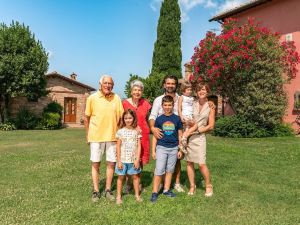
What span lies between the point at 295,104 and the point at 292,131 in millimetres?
1423

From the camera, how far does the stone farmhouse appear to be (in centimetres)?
2808

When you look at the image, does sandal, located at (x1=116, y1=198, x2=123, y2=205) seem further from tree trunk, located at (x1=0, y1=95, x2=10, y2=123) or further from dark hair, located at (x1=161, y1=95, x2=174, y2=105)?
tree trunk, located at (x1=0, y1=95, x2=10, y2=123)

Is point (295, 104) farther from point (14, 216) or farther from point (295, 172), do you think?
point (14, 216)

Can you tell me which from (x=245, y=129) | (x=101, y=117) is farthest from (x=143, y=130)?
(x=245, y=129)

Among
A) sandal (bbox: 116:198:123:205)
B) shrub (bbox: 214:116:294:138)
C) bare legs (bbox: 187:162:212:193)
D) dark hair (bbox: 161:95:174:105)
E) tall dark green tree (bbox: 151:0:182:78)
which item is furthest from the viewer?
tall dark green tree (bbox: 151:0:182:78)

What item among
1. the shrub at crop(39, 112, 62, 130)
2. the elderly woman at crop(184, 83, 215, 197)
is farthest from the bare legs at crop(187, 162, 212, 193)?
the shrub at crop(39, 112, 62, 130)

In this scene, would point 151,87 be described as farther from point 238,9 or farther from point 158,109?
point 158,109

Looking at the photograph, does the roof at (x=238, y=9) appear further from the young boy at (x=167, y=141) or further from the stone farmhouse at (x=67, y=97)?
the young boy at (x=167, y=141)

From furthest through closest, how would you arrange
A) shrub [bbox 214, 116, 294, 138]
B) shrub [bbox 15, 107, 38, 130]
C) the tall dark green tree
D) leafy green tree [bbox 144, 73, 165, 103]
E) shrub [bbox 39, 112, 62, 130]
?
the tall dark green tree, shrub [bbox 39, 112, 62, 130], shrub [bbox 15, 107, 38, 130], leafy green tree [bbox 144, 73, 165, 103], shrub [bbox 214, 116, 294, 138]

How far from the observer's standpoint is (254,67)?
16500mm

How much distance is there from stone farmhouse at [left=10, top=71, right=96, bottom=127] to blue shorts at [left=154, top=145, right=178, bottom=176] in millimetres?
24031

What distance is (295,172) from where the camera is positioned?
26.2ft

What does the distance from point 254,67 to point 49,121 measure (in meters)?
16.2

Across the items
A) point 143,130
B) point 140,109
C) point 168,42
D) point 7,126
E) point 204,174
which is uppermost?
point 168,42
